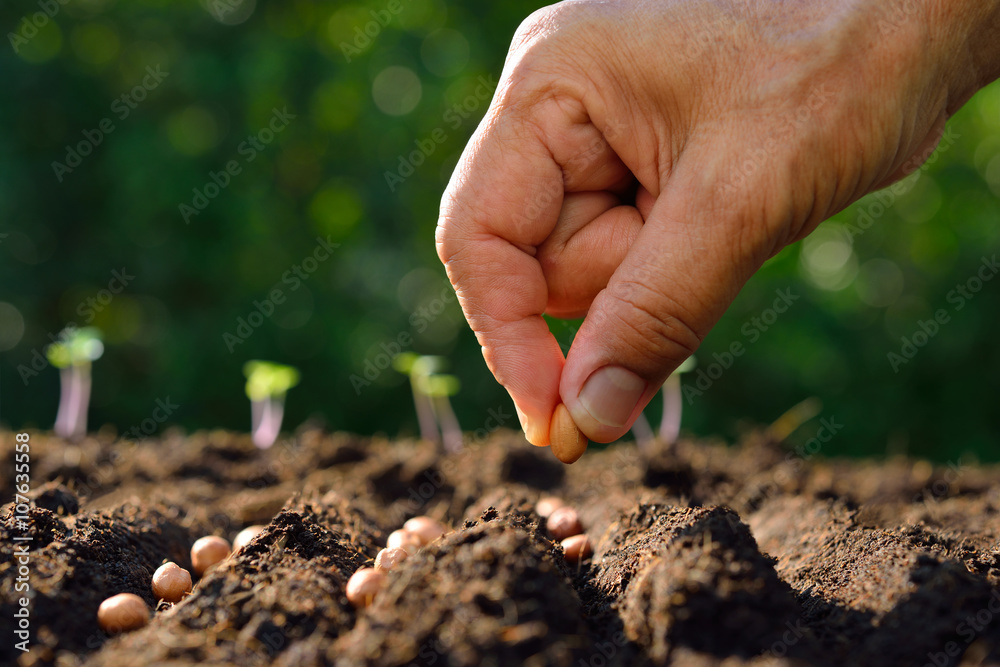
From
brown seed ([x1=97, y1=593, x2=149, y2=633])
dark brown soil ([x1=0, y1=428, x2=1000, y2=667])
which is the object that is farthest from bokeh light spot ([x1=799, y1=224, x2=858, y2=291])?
brown seed ([x1=97, y1=593, x2=149, y2=633])

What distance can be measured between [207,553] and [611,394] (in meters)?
0.93

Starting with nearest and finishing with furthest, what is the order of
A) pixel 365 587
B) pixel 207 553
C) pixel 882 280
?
pixel 365 587
pixel 207 553
pixel 882 280

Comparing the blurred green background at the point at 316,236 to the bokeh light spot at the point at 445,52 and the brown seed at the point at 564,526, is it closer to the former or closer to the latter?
the bokeh light spot at the point at 445,52

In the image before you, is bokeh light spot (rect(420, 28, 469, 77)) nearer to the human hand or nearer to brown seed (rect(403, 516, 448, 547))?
the human hand

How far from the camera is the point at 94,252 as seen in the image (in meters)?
5.51

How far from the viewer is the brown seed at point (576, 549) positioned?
1.56 metres

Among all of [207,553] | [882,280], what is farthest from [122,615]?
[882,280]

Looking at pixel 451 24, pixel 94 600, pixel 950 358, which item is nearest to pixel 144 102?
pixel 451 24

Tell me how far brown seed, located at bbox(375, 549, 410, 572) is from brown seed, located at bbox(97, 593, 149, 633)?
1.30 ft

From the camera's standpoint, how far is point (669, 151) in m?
1.43

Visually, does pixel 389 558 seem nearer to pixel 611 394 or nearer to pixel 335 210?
pixel 611 394

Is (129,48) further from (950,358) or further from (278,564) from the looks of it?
(950,358)

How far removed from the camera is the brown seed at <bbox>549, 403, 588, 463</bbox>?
1542mm

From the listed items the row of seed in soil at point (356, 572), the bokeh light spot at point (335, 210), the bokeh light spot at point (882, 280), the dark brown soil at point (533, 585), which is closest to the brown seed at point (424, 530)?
the row of seed in soil at point (356, 572)
